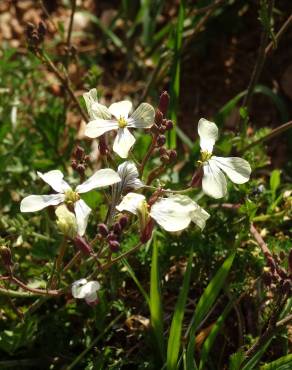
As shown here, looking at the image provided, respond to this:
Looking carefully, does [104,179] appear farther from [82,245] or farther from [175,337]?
[175,337]

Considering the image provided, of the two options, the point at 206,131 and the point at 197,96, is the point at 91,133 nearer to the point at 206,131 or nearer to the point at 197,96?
the point at 206,131

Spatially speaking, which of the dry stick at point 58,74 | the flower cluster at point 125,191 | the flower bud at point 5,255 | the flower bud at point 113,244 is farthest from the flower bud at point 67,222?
the dry stick at point 58,74

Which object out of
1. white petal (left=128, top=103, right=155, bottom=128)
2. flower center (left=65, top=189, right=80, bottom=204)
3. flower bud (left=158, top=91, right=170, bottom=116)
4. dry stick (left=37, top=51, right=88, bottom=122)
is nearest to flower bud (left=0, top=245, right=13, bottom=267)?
flower center (left=65, top=189, right=80, bottom=204)

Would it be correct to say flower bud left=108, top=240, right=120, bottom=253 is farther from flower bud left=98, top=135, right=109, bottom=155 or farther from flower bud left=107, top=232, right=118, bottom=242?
flower bud left=98, top=135, right=109, bottom=155

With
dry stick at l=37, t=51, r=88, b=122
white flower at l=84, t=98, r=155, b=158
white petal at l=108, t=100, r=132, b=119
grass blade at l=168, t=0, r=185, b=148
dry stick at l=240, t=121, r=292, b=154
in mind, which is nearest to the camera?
white flower at l=84, t=98, r=155, b=158

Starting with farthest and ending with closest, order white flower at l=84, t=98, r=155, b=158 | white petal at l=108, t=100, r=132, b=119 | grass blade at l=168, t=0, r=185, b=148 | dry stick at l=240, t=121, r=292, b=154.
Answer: grass blade at l=168, t=0, r=185, b=148, dry stick at l=240, t=121, r=292, b=154, white petal at l=108, t=100, r=132, b=119, white flower at l=84, t=98, r=155, b=158

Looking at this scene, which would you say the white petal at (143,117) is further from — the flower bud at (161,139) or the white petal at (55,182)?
the white petal at (55,182)
